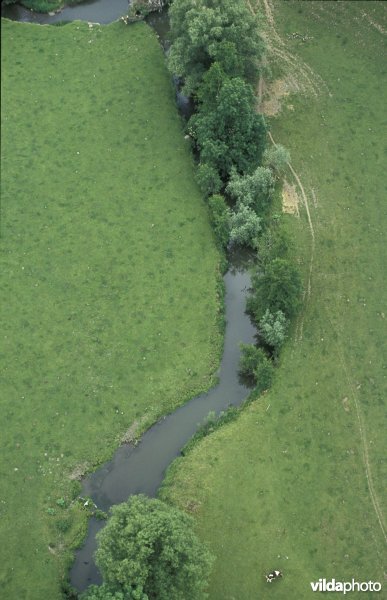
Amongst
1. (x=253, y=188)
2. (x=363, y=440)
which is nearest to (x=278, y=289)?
(x=253, y=188)

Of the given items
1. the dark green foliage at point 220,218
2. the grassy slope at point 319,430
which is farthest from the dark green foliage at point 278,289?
the dark green foliage at point 220,218

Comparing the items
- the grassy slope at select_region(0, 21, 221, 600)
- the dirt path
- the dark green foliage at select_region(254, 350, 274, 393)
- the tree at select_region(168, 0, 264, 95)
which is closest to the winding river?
the grassy slope at select_region(0, 21, 221, 600)

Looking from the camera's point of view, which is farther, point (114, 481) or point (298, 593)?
point (114, 481)

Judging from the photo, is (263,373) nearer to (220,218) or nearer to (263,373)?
(263,373)

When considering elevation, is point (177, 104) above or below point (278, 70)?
below

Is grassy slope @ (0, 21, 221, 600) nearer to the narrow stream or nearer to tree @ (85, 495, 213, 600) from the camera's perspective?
the narrow stream

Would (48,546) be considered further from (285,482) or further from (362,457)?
(362,457)

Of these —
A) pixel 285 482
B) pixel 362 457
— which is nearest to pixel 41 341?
pixel 285 482
